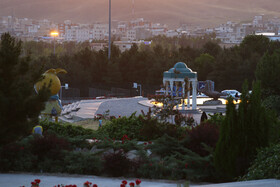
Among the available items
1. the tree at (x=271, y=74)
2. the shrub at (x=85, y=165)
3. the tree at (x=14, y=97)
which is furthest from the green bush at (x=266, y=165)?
the tree at (x=271, y=74)

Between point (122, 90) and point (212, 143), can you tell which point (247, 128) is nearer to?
point (212, 143)

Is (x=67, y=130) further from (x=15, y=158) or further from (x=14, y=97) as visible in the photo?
(x=14, y=97)

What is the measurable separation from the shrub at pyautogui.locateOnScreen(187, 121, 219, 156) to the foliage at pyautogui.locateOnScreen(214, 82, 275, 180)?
1950mm

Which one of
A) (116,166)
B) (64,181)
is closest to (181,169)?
(116,166)

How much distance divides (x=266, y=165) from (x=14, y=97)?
512cm

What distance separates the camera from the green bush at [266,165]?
10469 millimetres

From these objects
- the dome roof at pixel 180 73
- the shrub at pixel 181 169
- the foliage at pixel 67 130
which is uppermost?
the dome roof at pixel 180 73

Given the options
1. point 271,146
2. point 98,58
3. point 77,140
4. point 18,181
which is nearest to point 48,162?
point 18,181

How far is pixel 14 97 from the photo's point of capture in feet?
35.6

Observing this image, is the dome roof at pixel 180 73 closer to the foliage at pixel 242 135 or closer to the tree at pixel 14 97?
the foliage at pixel 242 135

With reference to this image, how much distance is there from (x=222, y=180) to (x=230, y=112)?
58.9 inches

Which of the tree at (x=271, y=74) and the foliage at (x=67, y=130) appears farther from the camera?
the tree at (x=271, y=74)

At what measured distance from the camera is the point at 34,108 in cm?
1095

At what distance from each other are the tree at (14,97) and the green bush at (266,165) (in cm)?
435
